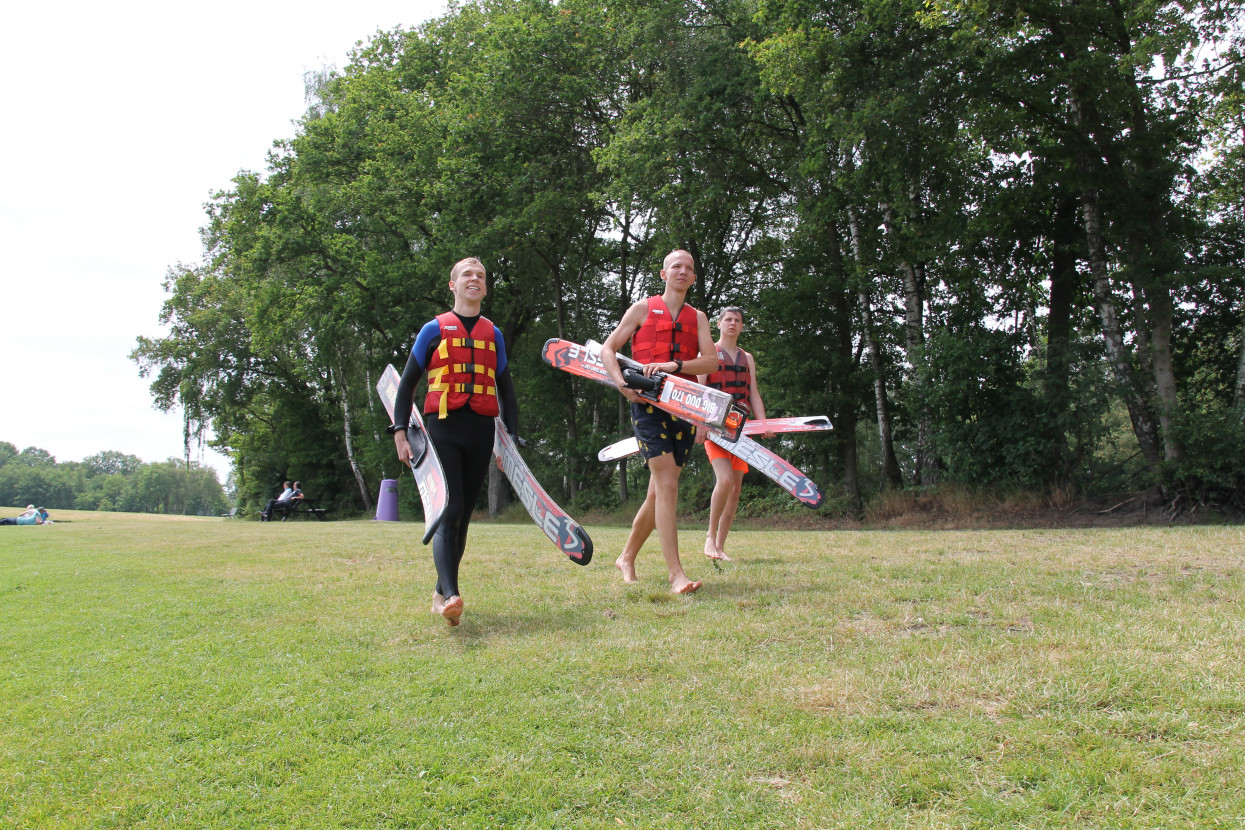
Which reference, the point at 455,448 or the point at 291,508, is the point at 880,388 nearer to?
the point at 455,448

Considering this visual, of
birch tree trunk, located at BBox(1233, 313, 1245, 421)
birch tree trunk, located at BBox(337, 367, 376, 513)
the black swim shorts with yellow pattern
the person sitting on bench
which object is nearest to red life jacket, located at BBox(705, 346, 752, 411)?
the black swim shorts with yellow pattern

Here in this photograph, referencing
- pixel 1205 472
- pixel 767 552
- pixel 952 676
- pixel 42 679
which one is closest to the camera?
pixel 952 676

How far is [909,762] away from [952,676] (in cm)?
81

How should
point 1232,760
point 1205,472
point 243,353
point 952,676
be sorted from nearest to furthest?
point 1232,760, point 952,676, point 1205,472, point 243,353

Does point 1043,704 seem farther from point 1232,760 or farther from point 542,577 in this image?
point 542,577

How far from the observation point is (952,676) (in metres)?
2.91

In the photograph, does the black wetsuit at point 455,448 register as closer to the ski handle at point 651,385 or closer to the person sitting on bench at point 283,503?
the ski handle at point 651,385

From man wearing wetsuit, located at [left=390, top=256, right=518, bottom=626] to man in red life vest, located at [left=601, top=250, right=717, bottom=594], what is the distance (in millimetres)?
959

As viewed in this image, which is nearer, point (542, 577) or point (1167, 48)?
point (542, 577)

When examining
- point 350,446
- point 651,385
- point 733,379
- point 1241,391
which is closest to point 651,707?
point 651,385

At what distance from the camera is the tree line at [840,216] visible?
522 inches

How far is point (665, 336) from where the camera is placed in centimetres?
552

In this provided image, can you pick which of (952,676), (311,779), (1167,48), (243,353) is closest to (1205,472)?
(1167,48)

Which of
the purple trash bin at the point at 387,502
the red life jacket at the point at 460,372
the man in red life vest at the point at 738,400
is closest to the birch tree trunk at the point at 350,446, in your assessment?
the purple trash bin at the point at 387,502
